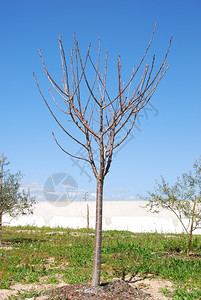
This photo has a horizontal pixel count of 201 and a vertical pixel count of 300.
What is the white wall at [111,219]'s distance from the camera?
3081 cm

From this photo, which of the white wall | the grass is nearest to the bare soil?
the grass

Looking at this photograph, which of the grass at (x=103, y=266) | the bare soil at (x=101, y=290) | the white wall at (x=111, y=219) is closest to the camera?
the bare soil at (x=101, y=290)

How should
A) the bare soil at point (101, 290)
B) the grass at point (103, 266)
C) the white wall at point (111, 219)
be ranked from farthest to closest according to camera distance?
the white wall at point (111, 219), the grass at point (103, 266), the bare soil at point (101, 290)

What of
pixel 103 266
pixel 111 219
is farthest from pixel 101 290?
pixel 111 219

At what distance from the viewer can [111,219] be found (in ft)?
111

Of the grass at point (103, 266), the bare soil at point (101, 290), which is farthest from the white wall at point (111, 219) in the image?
the bare soil at point (101, 290)

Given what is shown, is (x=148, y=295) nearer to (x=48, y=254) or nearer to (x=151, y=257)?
(x=151, y=257)

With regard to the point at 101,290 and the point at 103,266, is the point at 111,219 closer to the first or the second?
the point at 103,266

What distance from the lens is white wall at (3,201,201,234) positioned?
30.8 m

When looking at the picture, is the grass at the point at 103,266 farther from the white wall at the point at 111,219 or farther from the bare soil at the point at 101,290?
the white wall at the point at 111,219

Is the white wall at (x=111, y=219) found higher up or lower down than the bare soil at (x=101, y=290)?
higher up

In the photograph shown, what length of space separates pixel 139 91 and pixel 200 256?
31.1 feet

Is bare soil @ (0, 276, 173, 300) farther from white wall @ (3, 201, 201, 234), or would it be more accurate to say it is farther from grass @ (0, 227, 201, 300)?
white wall @ (3, 201, 201, 234)

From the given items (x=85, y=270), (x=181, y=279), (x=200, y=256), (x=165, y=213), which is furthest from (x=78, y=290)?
(x=165, y=213)
